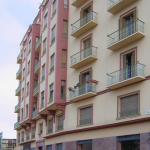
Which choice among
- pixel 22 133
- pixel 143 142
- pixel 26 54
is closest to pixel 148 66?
pixel 143 142

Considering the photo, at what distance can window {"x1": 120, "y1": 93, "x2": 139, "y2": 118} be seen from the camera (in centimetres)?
1995

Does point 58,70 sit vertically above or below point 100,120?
above

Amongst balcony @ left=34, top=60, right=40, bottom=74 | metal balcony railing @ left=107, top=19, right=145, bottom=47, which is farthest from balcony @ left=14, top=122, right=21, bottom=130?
metal balcony railing @ left=107, top=19, right=145, bottom=47

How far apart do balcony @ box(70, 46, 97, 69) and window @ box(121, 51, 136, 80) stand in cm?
353

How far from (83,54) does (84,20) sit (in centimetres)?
319

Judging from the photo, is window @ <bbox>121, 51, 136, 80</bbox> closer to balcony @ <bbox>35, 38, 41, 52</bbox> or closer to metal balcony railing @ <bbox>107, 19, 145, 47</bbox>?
metal balcony railing @ <bbox>107, 19, 145, 47</bbox>

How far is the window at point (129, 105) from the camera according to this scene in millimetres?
19947

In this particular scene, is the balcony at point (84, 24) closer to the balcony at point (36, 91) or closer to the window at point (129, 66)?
the window at point (129, 66)

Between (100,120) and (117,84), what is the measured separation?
3580 millimetres

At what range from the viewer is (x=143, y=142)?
18.5 meters

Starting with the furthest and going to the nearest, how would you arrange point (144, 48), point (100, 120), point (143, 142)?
point (100, 120), point (144, 48), point (143, 142)

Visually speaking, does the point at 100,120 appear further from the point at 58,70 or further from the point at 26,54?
the point at 26,54

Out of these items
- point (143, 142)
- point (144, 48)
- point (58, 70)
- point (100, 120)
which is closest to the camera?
point (143, 142)

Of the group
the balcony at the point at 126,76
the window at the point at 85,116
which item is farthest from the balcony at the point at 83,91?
the balcony at the point at 126,76
